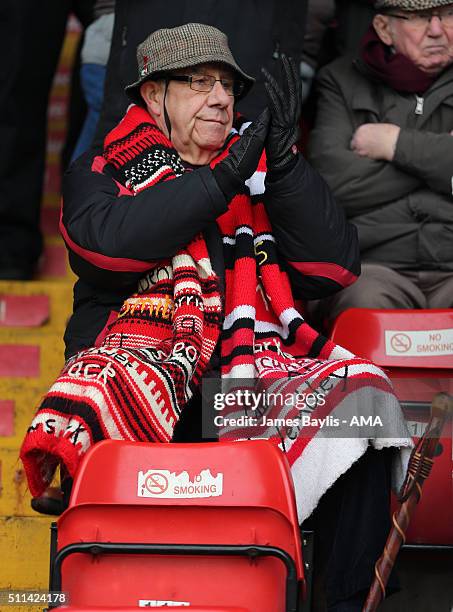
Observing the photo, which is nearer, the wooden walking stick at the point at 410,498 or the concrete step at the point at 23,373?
the wooden walking stick at the point at 410,498

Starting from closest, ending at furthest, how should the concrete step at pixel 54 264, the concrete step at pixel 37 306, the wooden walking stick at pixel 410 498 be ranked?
the wooden walking stick at pixel 410 498 → the concrete step at pixel 37 306 → the concrete step at pixel 54 264

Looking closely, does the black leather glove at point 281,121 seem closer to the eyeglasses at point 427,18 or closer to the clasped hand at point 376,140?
the clasped hand at point 376,140

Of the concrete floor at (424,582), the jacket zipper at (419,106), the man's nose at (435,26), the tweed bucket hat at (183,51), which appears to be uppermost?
the man's nose at (435,26)

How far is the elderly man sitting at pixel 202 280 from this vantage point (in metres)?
2.92

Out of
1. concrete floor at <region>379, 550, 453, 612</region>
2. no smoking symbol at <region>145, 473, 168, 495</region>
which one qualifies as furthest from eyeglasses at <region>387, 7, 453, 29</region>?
no smoking symbol at <region>145, 473, 168, 495</region>

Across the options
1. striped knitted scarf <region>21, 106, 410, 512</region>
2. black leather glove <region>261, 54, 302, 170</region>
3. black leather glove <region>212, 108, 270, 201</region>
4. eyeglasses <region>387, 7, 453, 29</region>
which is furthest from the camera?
eyeglasses <region>387, 7, 453, 29</region>

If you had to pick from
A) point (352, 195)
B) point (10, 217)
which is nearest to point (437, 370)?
point (352, 195)

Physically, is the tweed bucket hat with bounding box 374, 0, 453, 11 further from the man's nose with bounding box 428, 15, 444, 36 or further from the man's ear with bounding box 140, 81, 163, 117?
the man's ear with bounding box 140, 81, 163, 117

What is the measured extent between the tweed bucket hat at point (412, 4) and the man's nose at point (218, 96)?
2.82ft

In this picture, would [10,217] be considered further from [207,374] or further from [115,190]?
[207,374]

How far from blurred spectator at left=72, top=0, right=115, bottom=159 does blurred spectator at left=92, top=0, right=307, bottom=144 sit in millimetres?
346

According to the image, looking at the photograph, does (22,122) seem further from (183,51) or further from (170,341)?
(170,341)

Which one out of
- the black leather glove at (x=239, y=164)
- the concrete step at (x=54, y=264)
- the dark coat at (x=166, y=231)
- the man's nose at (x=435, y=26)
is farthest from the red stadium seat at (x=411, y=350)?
the concrete step at (x=54, y=264)

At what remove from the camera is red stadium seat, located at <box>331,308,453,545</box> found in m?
3.33
